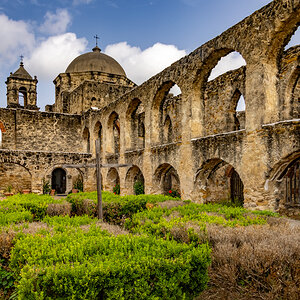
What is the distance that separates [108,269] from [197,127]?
859 cm

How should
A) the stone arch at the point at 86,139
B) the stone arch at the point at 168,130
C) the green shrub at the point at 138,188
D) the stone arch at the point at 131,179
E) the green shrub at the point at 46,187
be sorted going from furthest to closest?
the stone arch at the point at 86,139
the stone arch at the point at 168,130
the green shrub at the point at 46,187
the stone arch at the point at 131,179
the green shrub at the point at 138,188

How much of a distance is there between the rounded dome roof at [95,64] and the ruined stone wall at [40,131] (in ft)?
22.1

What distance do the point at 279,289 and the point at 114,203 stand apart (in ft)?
15.7

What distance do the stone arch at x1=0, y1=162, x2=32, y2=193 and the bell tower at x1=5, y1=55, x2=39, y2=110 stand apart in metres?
9.23

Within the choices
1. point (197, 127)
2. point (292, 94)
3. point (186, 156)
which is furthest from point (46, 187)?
point (292, 94)

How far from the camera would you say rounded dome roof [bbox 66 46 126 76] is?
2577 centimetres

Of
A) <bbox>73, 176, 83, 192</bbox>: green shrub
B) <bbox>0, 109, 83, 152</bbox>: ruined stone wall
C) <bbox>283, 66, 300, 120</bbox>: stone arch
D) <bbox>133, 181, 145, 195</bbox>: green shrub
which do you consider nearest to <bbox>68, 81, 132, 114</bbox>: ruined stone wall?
<bbox>0, 109, 83, 152</bbox>: ruined stone wall

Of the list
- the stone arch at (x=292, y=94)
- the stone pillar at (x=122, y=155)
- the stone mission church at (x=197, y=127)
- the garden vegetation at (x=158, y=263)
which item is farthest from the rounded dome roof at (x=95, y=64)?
the garden vegetation at (x=158, y=263)

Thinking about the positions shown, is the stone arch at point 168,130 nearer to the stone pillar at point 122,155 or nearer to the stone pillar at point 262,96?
the stone pillar at point 122,155

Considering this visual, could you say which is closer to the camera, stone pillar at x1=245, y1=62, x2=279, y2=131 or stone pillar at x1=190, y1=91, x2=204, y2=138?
stone pillar at x1=245, y1=62, x2=279, y2=131

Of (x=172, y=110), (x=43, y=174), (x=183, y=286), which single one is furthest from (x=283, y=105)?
(x=43, y=174)

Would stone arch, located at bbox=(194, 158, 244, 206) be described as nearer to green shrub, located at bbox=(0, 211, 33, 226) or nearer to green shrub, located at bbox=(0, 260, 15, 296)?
green shrub, located at bbox=(0, 211, 33, 226)

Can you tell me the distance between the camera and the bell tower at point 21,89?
89.6 feet

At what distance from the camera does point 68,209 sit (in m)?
7.49
